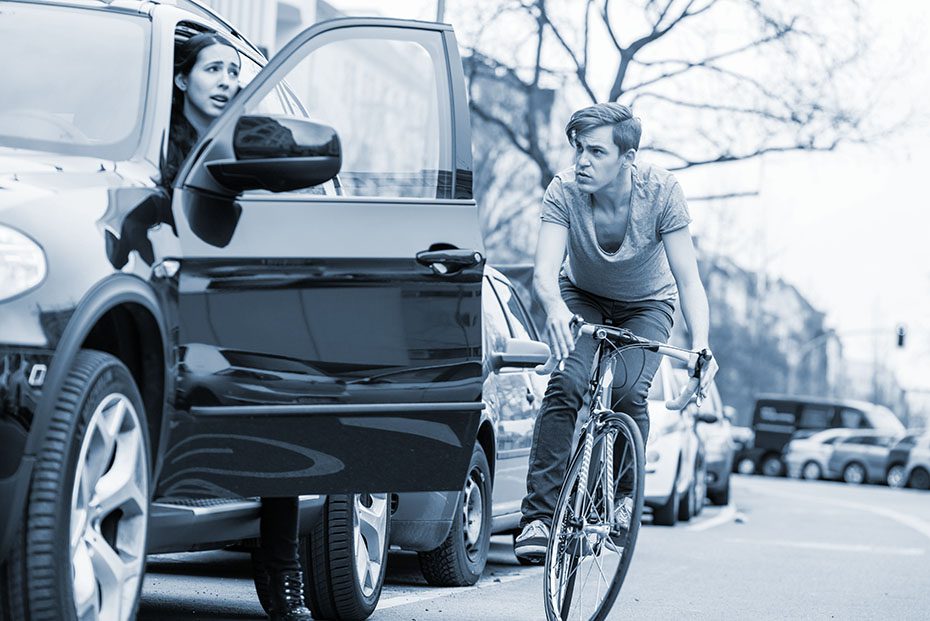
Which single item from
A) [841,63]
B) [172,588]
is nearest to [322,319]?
[172,588]

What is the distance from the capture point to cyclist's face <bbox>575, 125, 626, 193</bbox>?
5.89 metres

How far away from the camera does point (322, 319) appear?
4789 millimetres

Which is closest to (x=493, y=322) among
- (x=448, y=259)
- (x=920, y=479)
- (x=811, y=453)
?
(x=448, y=259)

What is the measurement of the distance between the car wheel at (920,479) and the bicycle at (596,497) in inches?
1505

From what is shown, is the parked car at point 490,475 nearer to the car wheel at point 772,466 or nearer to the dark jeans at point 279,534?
the dark jeans at point 279,534

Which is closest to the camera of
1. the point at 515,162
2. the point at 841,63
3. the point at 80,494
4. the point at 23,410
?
the point at 23,410

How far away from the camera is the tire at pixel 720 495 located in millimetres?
23859

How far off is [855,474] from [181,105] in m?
42.3

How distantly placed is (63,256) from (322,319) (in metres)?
0.99

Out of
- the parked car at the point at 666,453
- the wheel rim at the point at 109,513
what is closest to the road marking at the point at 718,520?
the parked car at the point at 666,453

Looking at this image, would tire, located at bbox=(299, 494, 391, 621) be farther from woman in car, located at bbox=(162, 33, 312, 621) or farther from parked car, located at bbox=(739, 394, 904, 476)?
parked car, located at bbox=(739, 394, 904, 476)

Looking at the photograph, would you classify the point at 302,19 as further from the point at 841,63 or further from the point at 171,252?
the point at 171,252

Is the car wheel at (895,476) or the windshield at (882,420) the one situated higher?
the windshield at (882,420)

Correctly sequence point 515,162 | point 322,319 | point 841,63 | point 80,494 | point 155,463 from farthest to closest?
1. point 515,162
2. point 841,63
3. point 322,319
4. point 155,463
5. point 80,494
